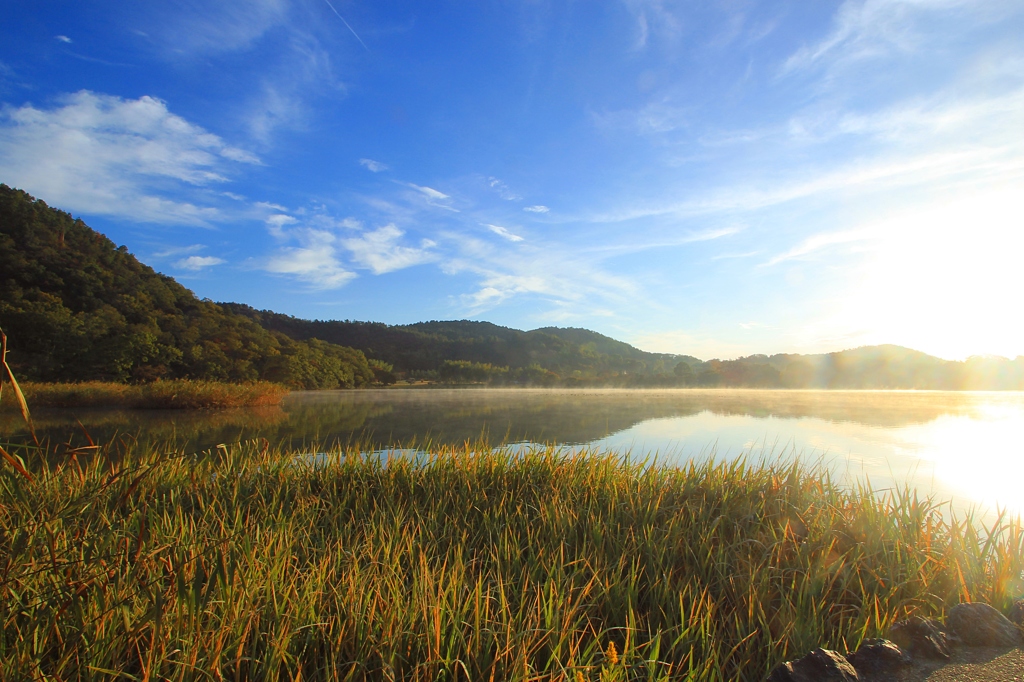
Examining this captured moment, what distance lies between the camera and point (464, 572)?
7.14 ft

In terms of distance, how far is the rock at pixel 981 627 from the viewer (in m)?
1.64

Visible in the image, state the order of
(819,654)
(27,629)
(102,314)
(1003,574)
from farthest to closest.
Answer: (102,314) → (1003,574) → (27,629) → (819,654)

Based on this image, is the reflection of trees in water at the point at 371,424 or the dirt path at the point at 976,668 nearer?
the dirt path at the point at 976,668

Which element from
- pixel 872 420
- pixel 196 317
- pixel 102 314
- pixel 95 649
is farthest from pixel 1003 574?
pixel 196 317

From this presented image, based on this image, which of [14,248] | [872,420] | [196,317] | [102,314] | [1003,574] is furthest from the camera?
[196,317]

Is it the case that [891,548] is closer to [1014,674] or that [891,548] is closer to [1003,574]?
[1003,574]

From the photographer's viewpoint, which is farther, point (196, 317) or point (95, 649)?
point (196, 317)

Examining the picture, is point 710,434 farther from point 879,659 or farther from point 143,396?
point 143,396

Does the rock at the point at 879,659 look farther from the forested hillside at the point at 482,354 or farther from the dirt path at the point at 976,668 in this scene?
the forested hillside at the point at 482,354

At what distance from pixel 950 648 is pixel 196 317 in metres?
31.4

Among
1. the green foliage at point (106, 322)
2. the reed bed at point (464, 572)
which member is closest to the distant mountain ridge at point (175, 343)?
the green foliage at point (106, 322)

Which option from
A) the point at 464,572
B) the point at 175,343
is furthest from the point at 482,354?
the point at 464,572

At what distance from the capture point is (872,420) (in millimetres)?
11383

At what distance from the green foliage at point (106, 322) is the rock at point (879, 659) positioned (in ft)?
65.6
